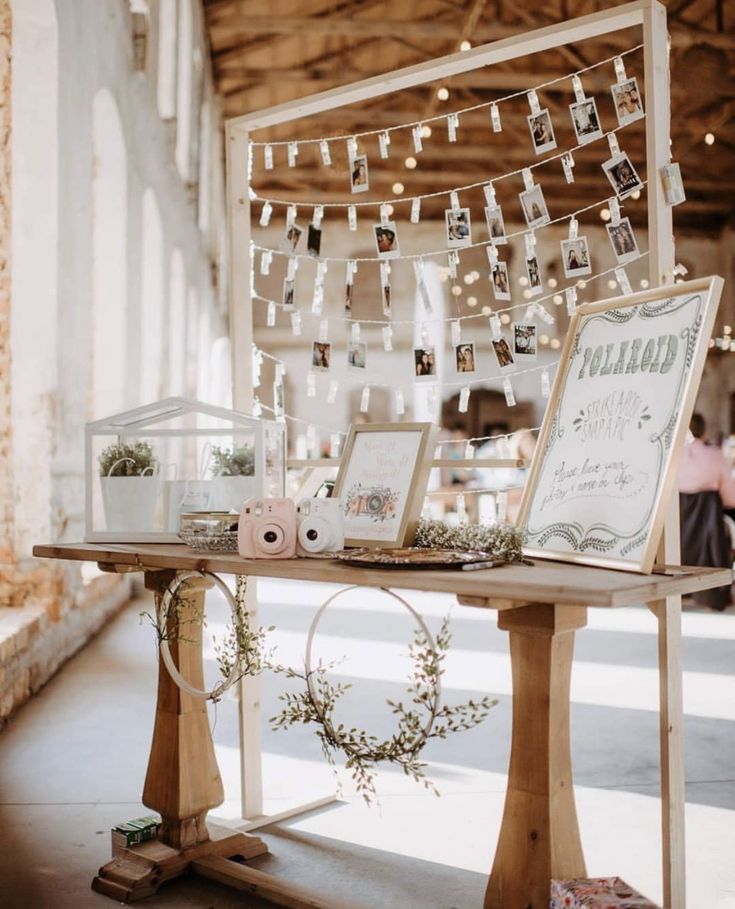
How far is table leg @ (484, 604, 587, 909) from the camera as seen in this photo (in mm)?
1840

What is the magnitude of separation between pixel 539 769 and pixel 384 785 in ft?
5.18

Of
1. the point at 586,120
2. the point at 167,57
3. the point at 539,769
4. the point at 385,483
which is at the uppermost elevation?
the point at 167,57

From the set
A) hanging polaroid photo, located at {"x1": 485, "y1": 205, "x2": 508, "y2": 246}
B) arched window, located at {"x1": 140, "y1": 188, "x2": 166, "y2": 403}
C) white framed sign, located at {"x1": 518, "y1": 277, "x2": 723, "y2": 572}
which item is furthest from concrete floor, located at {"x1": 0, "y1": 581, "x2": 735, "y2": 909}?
arched window, located at {"x1": 140, "y1": 188, "x2": 166, "y2": 403}

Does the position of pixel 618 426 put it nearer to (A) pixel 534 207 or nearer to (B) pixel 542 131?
(A) pixel 534 207

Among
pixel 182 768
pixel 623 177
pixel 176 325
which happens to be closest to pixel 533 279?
pixel 623 177

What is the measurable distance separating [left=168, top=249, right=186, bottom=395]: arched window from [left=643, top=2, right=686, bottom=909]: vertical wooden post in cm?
834

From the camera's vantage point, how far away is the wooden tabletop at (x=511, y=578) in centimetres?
161

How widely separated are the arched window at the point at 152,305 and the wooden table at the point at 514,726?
670 centimetres

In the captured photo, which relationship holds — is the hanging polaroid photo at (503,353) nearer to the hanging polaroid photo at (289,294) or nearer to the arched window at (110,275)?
the hanging polaroid photo at (289,294)

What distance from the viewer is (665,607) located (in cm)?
217

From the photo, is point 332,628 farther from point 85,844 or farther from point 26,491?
point 85,844

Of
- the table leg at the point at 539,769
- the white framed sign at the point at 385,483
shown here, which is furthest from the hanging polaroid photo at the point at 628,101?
the table leg at the point at 539,769

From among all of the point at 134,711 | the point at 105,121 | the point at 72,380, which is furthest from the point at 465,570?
the point at 105,121

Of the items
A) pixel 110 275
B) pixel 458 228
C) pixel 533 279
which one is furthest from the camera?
pixel 110 275
